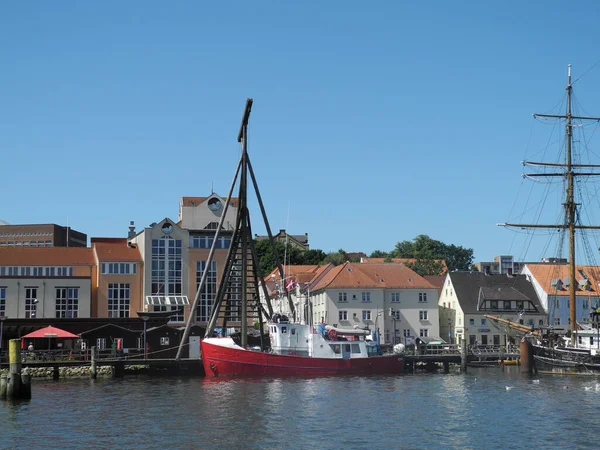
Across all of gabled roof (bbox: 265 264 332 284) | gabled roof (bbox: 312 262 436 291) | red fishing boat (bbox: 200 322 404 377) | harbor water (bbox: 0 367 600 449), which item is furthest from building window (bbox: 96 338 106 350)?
gabled roof (bbox: 312 262 436 291)

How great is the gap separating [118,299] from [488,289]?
153 feet

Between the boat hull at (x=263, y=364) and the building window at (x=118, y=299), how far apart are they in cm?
2446

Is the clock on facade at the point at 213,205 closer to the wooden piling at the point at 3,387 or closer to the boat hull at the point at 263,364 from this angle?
the boat hull at the point at 263,364

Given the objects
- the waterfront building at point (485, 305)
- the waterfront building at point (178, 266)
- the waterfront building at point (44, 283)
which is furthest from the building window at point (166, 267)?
the waterfront building at point (485, 305)

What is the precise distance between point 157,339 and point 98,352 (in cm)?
726

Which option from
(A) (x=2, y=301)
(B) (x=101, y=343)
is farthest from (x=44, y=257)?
(B) (x=101, y=343)

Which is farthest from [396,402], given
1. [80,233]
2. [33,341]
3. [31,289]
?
[80,233]

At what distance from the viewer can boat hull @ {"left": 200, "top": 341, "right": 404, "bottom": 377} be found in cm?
6719

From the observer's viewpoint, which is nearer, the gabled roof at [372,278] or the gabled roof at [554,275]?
the gabled roof at [372,278]

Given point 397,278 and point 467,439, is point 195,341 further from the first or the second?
point 467,439

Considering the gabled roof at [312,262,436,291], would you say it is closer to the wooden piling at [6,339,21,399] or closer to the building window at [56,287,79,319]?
the building window at [56,287,79,319]

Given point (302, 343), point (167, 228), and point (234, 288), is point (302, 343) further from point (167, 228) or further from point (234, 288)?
point (167, 228)

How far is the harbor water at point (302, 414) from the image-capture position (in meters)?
37.6

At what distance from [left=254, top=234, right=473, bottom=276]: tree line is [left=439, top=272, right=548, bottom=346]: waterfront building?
41.6 meters
